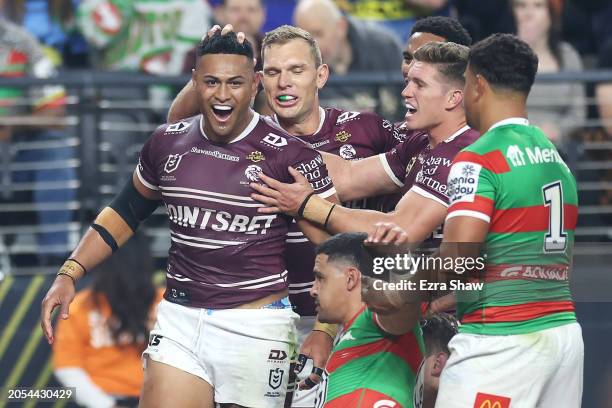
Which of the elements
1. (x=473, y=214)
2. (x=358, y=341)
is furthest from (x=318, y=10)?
(x=473, y=214)

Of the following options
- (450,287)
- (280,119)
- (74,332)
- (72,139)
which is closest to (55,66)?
(72,139)

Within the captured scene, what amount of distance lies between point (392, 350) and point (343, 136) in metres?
1.71

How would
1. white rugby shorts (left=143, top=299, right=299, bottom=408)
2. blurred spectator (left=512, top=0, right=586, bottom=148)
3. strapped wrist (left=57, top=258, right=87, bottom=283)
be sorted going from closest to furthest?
white rugby shorts (left=143, top=299, right=299, bottom=408)
strapped wrist (left=57, top=258, right=87, bottom=283)
blurred spectator (left=512, top=0, right=586, bottom=148)

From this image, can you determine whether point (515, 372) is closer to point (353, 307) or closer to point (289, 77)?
point (353, 307)

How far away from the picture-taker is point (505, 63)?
19.7ft

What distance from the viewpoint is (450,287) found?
6.16 metres

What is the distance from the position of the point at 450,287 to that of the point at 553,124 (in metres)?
4.57

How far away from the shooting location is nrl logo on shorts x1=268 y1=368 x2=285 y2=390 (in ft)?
22.8

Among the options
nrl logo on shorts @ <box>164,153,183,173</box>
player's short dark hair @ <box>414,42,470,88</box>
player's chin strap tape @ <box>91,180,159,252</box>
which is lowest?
player's chin strap tape @ <box>91,180,159,252</box>

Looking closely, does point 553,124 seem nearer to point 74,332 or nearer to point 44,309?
point 74,332

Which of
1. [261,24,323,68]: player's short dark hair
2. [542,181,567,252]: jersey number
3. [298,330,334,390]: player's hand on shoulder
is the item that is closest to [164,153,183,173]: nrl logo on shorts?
[261,24,323,68]: player's short dark hair

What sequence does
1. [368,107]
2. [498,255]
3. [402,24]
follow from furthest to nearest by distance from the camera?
[402,24] → [368,107] → [498,255]

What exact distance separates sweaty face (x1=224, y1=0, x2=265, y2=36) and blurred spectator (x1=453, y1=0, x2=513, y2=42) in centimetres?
182

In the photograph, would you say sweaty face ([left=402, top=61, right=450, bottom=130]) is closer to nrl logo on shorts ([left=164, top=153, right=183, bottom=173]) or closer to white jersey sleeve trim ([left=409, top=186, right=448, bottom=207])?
white jersey sleeve trim ([left=409, top=186, right=448, bottom=207])
